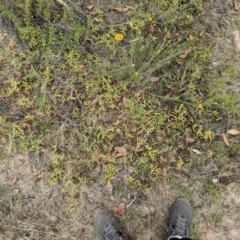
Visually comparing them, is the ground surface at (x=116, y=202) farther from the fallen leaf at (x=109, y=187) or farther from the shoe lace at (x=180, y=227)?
the shoe lace at (x=180, y=227)

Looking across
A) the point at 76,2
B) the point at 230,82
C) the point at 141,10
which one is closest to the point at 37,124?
the point at 76,2

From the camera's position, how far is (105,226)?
3082 millimetres

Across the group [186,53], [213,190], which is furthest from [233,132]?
[186,53]

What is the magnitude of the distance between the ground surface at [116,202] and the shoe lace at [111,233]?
0.42 ft

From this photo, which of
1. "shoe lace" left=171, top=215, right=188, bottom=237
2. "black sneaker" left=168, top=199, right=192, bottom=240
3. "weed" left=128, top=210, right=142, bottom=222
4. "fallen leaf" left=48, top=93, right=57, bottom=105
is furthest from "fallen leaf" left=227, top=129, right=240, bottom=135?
"fallen leaf" left=48, top=93, right=57, bottom=105

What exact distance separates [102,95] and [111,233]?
1.16m

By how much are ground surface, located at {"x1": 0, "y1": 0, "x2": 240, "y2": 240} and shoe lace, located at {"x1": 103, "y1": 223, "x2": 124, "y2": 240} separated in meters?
0.13

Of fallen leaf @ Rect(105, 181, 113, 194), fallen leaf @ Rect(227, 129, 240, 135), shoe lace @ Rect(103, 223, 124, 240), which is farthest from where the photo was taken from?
fallen leaf @ Rect(227, 129, 240, 135)

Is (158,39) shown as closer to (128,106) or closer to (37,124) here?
(128,106)

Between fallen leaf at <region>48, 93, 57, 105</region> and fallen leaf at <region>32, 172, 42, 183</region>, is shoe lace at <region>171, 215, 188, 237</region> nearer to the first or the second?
fallen leaf at <region>32, 172, 42, 183</region>

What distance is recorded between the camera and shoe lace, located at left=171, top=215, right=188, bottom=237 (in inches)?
123

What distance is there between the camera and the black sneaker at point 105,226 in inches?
122

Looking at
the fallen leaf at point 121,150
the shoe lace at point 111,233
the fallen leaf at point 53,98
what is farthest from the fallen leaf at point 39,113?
the shoe lace at point 111,233

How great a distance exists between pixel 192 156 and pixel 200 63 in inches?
32.7
